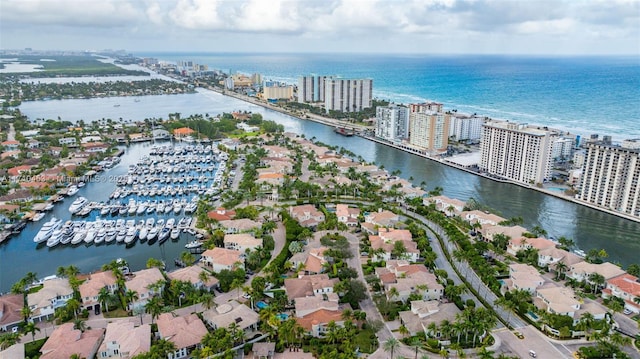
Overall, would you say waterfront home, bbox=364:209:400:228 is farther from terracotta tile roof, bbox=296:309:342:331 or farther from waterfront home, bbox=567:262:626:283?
terracotta tile roof, bbox=296:309:342:331

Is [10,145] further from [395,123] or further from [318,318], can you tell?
[318,318]

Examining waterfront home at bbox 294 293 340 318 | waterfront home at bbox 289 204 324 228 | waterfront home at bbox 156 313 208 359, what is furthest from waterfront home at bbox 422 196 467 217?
waterfront home at bbox 156 313 208 359

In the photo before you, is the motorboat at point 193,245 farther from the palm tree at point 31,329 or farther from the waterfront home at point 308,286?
the palm tree at point 31,329

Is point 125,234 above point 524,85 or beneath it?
beneath

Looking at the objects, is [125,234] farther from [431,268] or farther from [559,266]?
[559,266]

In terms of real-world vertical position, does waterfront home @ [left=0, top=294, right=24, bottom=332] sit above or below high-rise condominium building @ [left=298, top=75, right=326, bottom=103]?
below

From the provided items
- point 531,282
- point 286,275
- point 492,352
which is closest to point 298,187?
point 286,275
